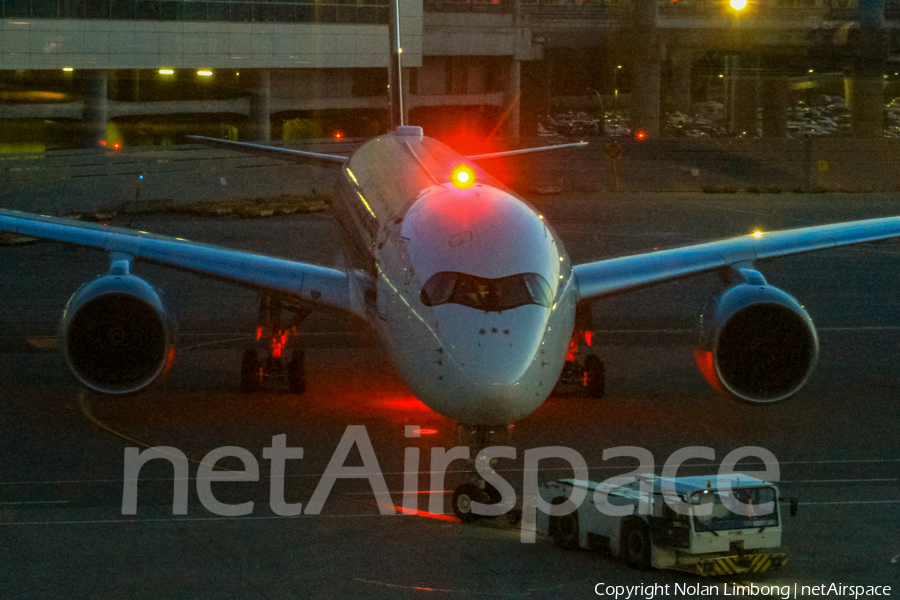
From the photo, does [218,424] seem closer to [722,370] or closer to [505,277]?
[505,277]

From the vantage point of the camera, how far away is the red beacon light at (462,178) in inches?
643

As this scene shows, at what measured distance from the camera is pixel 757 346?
17.3 m

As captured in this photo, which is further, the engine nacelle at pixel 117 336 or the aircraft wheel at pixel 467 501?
the engine nacelle at pixel 117 336

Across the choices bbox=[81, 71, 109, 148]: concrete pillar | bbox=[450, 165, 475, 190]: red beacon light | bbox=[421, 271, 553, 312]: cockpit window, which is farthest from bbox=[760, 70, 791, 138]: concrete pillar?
bbox=[421, 271, 553, 312]: cockpit window

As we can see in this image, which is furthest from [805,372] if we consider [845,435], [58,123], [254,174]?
[58,123]

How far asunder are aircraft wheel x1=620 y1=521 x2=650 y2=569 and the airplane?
68.5 inches

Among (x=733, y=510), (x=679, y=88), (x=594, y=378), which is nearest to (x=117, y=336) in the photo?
(x=594, y=378)

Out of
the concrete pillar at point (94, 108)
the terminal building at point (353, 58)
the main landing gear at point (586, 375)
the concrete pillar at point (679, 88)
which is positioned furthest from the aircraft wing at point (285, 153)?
the concrete pillar at point (679, 88)

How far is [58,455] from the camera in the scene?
51.3 feet

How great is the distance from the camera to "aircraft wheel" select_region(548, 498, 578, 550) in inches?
476

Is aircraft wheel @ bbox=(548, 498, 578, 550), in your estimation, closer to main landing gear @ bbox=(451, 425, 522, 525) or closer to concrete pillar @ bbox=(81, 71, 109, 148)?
main landing gear @ bbox=(451, 425, 522, 525)

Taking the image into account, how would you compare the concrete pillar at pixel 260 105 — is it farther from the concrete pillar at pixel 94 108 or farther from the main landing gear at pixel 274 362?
the main landing gear at pixel 274 362

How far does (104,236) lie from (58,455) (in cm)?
421

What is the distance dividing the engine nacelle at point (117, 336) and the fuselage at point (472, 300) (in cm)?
282
